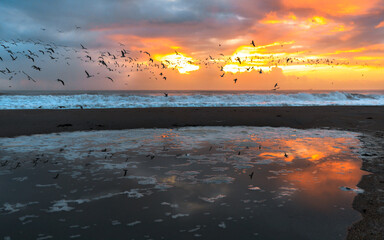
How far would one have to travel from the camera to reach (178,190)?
5906mm

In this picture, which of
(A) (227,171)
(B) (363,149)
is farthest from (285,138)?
(A) (227,171)

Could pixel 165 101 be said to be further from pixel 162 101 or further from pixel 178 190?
pixel 178 190

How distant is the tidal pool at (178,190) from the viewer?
13.9 ft

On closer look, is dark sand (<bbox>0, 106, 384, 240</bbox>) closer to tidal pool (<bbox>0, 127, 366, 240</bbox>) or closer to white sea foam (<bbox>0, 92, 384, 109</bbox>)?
tidal pool (<bbox>0, 127, 366, 240</bbox>)

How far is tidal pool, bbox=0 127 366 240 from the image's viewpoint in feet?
13.9

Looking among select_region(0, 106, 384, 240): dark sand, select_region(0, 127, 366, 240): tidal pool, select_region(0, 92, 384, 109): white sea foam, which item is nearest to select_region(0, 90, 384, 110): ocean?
select_region(0, 92, 384, 109): white sea foam

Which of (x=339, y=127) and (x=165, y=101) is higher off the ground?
(x=339, y=127)

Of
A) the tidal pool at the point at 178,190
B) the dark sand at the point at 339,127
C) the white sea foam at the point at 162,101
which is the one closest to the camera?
the tidal pool at the point at 178,190

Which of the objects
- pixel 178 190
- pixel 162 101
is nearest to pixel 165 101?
pixel 162 101

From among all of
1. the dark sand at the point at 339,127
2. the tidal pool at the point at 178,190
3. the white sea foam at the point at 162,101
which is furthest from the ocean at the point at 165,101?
the tidal pool at the point at 178,190

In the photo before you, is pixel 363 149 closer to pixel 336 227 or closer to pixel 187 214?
pixel 336 227

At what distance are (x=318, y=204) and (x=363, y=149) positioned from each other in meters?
6.30

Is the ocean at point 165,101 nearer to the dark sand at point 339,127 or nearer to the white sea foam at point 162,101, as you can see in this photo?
the white sea foam at point 162,101

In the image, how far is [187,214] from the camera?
4750 mm
